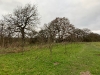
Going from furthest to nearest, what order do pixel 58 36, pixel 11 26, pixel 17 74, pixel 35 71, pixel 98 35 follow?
1. pixel 98 35
2. pixel 58 36
3. pixel 11 26
4. pixel 35 71
5. pixel 17 74

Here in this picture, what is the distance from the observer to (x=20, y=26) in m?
43.2

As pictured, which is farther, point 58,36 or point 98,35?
point 98,35

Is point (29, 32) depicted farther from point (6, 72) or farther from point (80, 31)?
point (80, 31)

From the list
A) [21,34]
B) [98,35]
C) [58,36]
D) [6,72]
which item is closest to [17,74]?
[6,72]

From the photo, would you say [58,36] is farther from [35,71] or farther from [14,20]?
[35,71]

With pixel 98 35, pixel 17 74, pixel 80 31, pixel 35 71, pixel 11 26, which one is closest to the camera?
pixel 17 74

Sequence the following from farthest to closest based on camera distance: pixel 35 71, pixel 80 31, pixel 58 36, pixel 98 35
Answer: pixel 98 35 < pixel 80 31 < pixel 58 36 < pixel 35 71

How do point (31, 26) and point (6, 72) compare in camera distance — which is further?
point (31, 26)

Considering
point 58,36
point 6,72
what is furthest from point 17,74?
point 58,36

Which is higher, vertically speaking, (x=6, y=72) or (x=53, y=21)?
(x=53, y=21)

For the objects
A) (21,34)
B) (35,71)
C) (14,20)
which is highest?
(14,20)

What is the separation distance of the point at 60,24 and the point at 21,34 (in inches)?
1043

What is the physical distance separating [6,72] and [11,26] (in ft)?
106

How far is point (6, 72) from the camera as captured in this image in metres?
11.4
